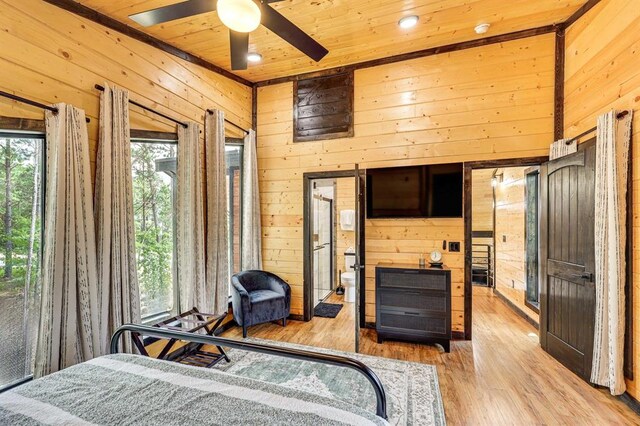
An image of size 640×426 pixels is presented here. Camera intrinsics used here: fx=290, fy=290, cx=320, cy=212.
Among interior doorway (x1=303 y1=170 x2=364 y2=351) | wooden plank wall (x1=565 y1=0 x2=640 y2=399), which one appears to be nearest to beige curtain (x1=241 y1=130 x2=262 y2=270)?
interior doorway (x1=303 y1=170 x2=364 y2=351)

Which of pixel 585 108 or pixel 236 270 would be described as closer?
pixel 585 108

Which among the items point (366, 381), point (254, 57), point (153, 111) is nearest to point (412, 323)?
point (366, 381)

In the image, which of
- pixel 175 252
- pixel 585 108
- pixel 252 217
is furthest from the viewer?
pixel 252 217

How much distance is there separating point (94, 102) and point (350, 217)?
415cm

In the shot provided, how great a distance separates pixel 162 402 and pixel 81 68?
103 inches

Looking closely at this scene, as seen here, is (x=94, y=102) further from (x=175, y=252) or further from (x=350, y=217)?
(x=350, y=217)

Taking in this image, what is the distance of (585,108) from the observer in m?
2.80

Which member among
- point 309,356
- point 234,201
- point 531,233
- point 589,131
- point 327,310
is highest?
point 589,131

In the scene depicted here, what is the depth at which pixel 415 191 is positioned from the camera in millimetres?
3561

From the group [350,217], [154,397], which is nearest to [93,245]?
[154,397]

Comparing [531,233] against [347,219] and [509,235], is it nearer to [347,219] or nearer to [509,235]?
[509,235]

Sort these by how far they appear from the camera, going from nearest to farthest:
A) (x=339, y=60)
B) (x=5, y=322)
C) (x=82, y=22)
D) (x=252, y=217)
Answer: (x=5, y=322)
(x=82, y=22)
(x=339, y=60)
(x=252, y=217)

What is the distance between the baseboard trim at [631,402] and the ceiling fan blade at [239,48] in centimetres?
400

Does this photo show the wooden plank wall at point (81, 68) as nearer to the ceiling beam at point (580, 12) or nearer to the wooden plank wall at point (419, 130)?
the wooden plank wall at point (419, 130)
